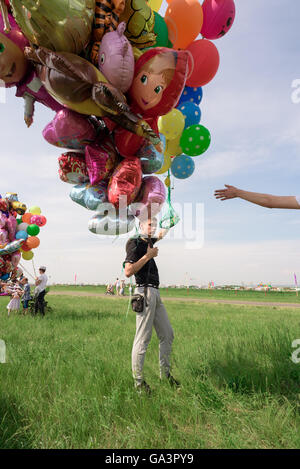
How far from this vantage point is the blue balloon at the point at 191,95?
3143 millimetres

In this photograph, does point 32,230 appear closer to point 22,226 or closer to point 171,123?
point 22,226

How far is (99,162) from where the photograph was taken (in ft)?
7.47

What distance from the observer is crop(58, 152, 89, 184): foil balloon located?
2.42 m

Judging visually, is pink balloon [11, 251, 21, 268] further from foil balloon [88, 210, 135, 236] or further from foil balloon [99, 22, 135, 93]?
foil balloon [99, 22, 135, 93]

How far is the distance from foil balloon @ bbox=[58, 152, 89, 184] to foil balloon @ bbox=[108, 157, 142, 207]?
0.32m

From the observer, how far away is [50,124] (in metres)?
2.29

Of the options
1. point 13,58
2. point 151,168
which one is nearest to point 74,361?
point 151,168

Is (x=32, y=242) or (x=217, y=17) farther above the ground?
(x=217, y=17)

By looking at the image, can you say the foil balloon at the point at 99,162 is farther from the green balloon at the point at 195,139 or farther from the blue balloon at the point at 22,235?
the blue balloon at the point at 22,235

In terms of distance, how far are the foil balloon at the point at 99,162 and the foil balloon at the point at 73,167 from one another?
0.38ft

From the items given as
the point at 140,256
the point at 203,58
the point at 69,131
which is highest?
the point at 203,58

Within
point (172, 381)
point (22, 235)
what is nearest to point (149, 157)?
point (172, 381)

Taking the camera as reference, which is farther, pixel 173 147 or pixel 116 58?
pixel 173 147

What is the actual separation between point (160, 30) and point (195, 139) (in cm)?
104
